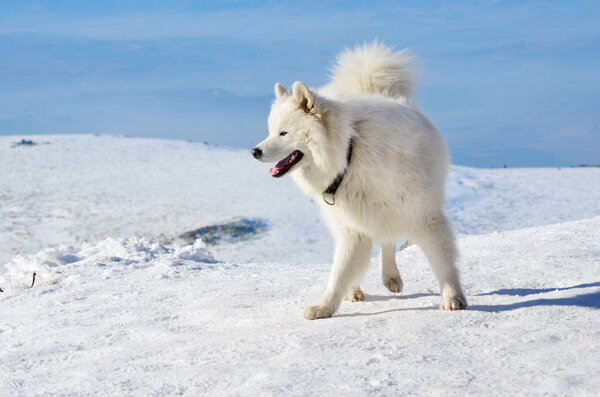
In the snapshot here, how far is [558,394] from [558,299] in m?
1.64

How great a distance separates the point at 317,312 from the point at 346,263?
41 cm

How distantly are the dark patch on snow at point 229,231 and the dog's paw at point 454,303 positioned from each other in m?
10.9

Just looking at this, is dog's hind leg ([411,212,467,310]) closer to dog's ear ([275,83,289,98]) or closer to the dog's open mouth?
the dog's open mouth

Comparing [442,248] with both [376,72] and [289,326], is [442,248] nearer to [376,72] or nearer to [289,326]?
[289,326]

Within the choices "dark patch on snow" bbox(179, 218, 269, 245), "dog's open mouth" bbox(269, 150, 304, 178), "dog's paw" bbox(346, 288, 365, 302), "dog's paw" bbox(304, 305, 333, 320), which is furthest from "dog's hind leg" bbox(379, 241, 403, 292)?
"dark patch on snow" bbox(179, 218, 269, 245)

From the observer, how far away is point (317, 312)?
4160 mm

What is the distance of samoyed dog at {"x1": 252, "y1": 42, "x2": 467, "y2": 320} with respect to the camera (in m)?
3.94

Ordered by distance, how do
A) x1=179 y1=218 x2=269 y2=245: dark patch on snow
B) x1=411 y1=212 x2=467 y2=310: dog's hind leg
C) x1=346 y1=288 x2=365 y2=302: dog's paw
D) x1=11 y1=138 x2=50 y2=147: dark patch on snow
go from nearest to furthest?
x1=411 y1=212 x2=467 y2=310: dog's hind leg, x1=346 y1=288 x2=365 y2=302: dog's paw, x1=179 y1=218 x2=269 y2=245: dark patch on snow, x1=11 y1=138 x2=50 y2=147: dark patch on snow

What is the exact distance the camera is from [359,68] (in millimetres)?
5066

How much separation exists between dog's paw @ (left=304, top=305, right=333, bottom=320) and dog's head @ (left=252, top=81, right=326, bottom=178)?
0.96m

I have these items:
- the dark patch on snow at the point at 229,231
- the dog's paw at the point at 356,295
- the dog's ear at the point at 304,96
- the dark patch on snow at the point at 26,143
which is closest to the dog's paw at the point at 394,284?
the dog's paw at the point at 356,295

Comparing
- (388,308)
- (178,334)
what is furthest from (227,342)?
(388,308)

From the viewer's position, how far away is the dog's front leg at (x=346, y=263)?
14.0 ft

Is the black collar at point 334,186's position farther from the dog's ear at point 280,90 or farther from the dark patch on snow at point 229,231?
the dark patch on snow at point 229,231
